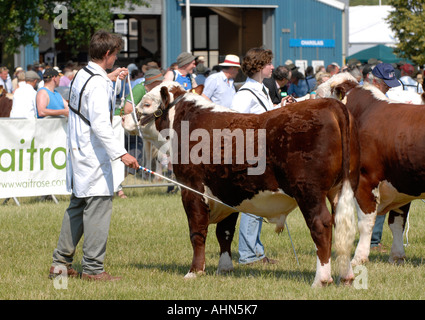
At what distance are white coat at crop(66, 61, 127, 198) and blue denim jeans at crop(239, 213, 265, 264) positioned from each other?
6.17 feet

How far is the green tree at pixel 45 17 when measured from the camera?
24719 millimetres

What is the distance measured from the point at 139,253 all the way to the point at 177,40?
31.7 metres

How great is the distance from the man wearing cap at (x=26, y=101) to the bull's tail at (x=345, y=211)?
892 centimetres

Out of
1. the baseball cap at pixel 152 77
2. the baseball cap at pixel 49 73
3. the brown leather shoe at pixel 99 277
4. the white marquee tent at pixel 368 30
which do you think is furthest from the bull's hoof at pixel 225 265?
the white marquee tent at pixel 368 30

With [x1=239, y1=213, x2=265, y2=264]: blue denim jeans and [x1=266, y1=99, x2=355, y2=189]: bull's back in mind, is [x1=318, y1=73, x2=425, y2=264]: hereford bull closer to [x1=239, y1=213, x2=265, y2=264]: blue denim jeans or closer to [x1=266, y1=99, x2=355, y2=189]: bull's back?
[x1=239, y1=213, x2=265, y2=264]: blue denim jeans

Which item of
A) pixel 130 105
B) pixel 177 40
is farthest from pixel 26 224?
pixel 177 40

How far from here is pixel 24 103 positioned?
14.4 meters

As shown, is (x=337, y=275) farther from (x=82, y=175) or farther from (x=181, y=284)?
(x=82, y=175)

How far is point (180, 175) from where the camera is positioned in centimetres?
757

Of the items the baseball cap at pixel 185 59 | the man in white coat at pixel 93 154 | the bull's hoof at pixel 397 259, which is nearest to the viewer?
the man in white coat at pixel 93 154

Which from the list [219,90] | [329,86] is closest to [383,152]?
[329,86]

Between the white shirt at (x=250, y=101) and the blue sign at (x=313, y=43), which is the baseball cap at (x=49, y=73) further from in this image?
the blue sign at (x=313, y=43)

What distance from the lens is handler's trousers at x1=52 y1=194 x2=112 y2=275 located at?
23.9ft

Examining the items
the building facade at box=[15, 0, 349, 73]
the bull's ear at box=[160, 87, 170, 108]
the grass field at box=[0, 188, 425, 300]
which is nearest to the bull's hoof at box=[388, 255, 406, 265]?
the grass field at box=[0, 188, 425, 300]
